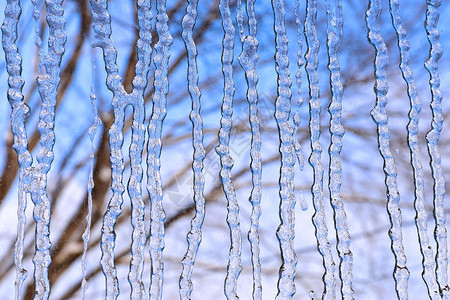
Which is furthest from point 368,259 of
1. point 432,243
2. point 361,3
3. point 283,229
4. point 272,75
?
point 361,3

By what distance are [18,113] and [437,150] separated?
0.66 metres

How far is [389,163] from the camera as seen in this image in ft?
2.90

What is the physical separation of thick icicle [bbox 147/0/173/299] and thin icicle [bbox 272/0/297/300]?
178 mm

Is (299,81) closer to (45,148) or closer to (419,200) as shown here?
(419,200)

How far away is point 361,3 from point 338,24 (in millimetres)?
142

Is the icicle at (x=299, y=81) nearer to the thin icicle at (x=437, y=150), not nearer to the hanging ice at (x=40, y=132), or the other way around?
the thin icicle at (x=437, y=150)

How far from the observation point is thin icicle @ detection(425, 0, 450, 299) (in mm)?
860

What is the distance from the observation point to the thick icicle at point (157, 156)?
80cm

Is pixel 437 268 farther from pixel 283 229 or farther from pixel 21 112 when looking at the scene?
pixel 21 112

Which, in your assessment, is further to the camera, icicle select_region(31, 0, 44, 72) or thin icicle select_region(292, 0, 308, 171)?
thin icicle select_region(292, 0, 308, 171)

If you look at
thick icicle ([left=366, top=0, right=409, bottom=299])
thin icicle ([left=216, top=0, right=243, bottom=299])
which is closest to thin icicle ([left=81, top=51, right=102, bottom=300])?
thin icicle ([left=216, top=0, right=243, bottom=299])

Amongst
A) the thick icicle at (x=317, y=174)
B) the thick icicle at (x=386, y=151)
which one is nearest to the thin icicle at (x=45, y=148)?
the thick icicle at (x=317, y=174)

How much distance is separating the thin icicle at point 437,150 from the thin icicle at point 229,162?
315mm

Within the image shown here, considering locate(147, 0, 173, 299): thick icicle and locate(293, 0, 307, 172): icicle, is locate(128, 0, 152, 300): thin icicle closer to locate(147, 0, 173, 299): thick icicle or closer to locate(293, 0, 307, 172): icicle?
locate(147, 0, 173, 299): thick icicle
